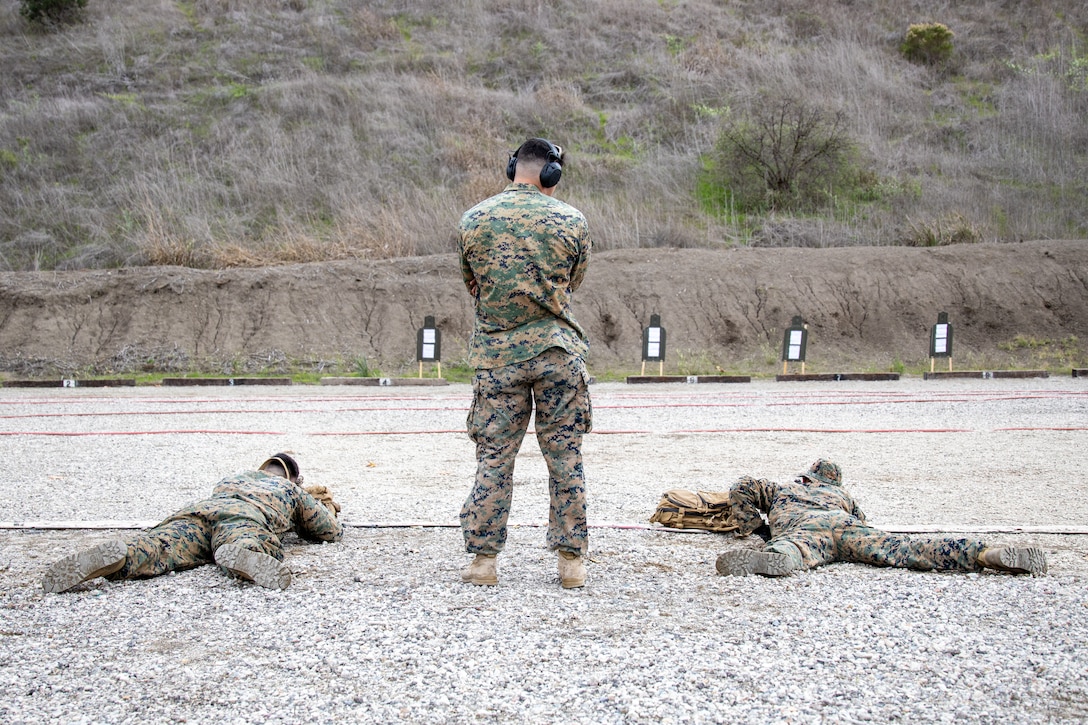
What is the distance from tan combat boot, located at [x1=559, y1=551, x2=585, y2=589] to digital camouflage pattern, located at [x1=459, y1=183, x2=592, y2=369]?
34.0 inches

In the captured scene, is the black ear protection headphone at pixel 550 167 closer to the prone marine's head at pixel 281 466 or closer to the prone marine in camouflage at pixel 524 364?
the prone marine in camouflage at pixel 524 364

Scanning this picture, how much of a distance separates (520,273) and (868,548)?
208cm

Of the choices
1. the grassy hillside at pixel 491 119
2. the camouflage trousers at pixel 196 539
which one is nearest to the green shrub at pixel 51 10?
the grassy hillside at pixel 491 119

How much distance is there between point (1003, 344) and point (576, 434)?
19.3 metres

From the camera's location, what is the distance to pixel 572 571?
13.5ft

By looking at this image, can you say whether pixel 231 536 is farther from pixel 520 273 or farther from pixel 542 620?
pixel 520 273

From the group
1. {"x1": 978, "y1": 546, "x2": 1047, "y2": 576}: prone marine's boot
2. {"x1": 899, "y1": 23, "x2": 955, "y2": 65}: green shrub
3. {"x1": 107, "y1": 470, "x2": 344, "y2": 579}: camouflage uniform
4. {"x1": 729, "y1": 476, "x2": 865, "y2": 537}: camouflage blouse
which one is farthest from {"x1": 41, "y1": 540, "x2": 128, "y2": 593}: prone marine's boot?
{"x1": 899, "y1": 23, "x2": 955, "y2": 65}: green shrub

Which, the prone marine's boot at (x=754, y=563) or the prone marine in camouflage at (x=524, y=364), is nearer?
the prone marine in camouflage at (x=524, y=364)

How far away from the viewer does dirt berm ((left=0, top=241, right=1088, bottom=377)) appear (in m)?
19.6

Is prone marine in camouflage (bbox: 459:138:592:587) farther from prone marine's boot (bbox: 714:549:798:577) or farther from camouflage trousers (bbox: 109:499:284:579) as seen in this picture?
camouflage trousers (bbox: 109:499:284:579)

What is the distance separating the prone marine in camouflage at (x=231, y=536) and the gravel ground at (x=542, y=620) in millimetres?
84

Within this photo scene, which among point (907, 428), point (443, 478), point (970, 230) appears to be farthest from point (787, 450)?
point (970, 230)

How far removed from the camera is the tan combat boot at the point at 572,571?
4117 millimetres

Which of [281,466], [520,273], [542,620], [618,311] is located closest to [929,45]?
[618,311]
